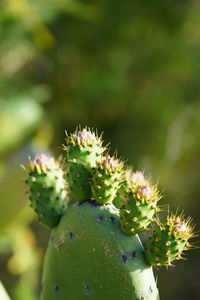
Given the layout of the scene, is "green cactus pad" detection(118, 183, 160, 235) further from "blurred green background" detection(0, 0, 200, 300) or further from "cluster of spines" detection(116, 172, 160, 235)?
"blurred green background" detection(0, 0, 200, 300)

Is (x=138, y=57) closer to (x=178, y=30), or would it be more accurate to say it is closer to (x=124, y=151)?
(x=178, y=30)

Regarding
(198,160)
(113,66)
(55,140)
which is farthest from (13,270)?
(198,160)

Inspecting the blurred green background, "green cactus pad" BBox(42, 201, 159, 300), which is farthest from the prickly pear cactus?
the blurred green background

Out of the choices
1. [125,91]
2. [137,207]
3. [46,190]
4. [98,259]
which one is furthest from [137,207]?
[125,91]

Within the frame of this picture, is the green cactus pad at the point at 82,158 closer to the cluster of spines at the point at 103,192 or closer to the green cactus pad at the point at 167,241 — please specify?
the cluster of spines at the point at 103,192

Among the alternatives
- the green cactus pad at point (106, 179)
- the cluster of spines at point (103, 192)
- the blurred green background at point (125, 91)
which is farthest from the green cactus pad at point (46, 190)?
the blurred green background at point (125, 91)
